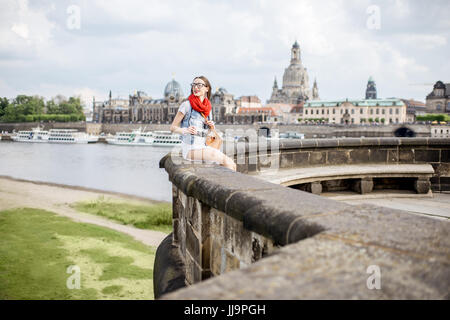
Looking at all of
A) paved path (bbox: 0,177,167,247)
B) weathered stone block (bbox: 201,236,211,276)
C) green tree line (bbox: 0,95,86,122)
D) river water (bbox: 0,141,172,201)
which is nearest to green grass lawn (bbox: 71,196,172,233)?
paved path (bbox: 0,177,167,247)

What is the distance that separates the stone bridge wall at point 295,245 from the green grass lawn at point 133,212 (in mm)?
12252

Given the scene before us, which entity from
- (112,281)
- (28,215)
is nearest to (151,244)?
(112,281)

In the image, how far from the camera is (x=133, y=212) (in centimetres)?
1759

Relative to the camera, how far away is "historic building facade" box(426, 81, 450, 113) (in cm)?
8987

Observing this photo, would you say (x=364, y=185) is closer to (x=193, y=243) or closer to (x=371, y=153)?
(x=371, y=153)

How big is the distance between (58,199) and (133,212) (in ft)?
16.9

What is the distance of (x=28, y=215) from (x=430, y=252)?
52.9 feet

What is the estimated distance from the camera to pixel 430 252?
49.4 inches

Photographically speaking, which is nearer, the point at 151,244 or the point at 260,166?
the point at 260,166

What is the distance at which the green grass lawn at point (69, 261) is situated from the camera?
321 inches

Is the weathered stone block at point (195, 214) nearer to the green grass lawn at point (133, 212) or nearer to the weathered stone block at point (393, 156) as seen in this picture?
the weathered stone block at point (393, 156)

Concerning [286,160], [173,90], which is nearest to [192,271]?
[286,160]

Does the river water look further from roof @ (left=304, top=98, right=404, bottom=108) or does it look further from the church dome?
the church dome
